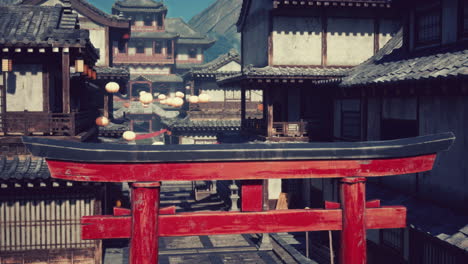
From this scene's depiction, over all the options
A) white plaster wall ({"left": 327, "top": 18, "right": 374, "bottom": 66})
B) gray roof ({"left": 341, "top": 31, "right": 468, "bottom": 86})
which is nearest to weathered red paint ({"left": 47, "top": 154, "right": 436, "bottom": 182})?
gray roof ({"left": 341, "top": 31, "right": 468, "bottom": 86})

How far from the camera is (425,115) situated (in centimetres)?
1449

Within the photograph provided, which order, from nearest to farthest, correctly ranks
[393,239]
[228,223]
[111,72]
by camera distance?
[228,223], [393,239], [111,72]

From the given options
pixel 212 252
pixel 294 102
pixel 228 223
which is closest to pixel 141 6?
pixel 294 102

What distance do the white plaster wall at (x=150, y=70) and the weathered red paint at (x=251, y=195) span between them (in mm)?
58159

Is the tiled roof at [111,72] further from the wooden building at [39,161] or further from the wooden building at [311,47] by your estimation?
the wooden building at [39,161]

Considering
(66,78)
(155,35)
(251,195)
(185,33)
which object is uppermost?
(185,33)

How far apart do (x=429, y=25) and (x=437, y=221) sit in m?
7.53

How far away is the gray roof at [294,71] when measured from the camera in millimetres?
22312

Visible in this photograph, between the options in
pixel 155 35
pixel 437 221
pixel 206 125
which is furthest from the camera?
pixel 155 35

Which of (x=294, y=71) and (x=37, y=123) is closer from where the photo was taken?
(x=37, y=123)

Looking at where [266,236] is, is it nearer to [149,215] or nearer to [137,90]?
[149,215]

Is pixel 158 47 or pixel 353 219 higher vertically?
pixel 158 47

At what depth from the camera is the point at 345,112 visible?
21109 mm

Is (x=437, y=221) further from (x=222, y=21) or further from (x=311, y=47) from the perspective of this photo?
(x=222, y=21)
